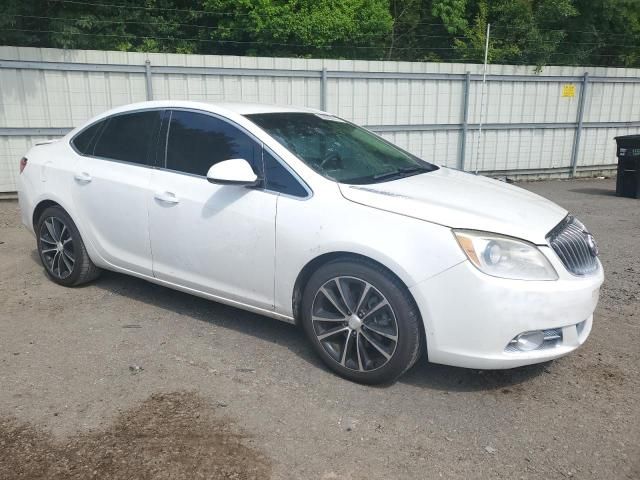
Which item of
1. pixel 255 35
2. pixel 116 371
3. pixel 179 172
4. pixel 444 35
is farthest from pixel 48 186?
pixel 444 35

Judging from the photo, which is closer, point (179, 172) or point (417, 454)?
point (417, 454)

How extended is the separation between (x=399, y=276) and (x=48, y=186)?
10.9 feet

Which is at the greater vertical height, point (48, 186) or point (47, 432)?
point (48, 186)

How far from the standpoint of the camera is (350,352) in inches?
140

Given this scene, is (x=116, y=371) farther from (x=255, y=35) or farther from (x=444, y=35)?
(x=444, y=35)

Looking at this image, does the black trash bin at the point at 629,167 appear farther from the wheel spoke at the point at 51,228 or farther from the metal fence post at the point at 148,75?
the wheel spoke at the point at 51,228

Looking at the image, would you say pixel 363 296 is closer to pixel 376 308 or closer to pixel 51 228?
pixel 376 308

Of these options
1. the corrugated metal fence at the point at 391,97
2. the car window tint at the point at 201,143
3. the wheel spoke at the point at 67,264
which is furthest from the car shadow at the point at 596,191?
the wheel spoke at the point at 67,264

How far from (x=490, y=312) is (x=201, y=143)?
2.32 metres

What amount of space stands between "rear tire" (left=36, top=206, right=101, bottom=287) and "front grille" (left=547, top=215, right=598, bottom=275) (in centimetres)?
366

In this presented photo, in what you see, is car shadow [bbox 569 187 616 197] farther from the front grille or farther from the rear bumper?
the rear bumper

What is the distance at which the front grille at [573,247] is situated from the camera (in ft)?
11.0

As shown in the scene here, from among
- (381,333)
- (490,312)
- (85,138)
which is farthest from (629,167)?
(85,138)

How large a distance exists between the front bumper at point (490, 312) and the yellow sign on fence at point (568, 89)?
34.5 feet
